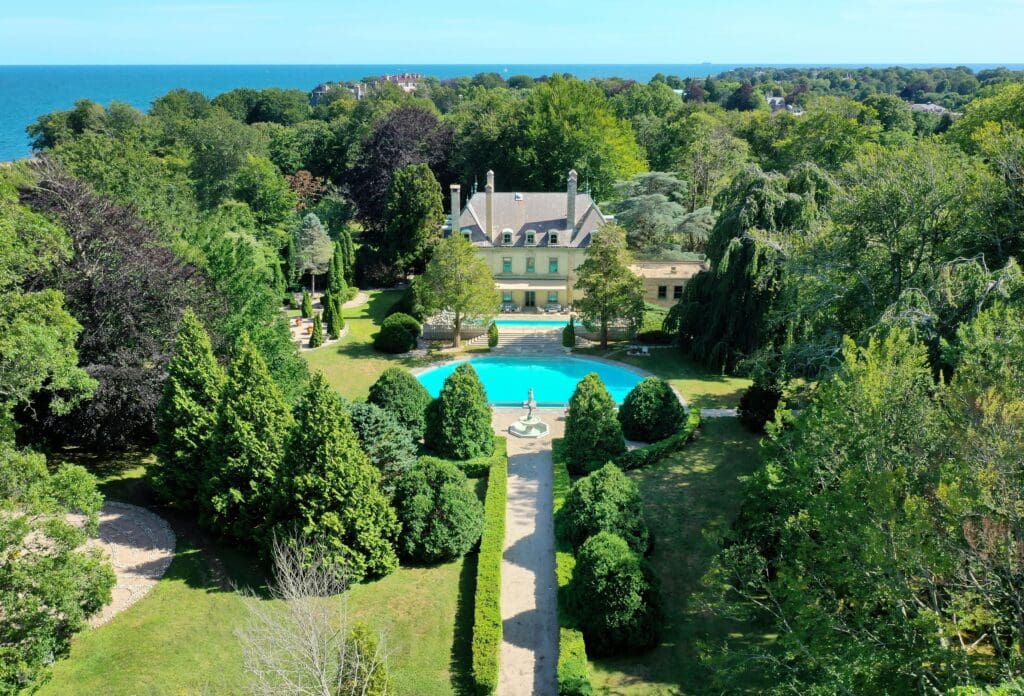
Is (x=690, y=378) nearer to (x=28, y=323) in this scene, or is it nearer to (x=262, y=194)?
(x=28, y=323)

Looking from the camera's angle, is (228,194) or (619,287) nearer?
(619,287)

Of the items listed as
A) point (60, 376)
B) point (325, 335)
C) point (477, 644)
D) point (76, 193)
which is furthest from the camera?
point (325, 335)

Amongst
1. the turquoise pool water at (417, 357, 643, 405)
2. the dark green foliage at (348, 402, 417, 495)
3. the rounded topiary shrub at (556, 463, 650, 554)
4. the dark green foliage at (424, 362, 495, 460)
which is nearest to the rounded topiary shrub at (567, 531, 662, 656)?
the rounded topiary shrub at (556, 463, 650, 554)

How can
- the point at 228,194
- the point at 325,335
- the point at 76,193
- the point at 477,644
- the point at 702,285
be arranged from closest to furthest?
the point at 477,644 < the point at 76,193 < the point at 702,285 < the point at 325,335 < the point at 228,194

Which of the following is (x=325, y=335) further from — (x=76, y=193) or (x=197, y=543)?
(x=197, y=543)

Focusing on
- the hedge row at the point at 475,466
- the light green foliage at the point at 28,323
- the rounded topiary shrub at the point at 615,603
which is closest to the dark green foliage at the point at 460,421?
the hedge row at the point at 475,466

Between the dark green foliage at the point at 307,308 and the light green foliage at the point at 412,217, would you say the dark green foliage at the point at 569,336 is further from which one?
the dark green foliage at the point at 307,308

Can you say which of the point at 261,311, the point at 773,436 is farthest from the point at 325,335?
the point at 773,436

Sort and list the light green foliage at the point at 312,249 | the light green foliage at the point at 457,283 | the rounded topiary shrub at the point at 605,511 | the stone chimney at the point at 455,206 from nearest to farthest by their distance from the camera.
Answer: the rounded topiary shrub at the point at 605,511
the light green foliage at the point at 457,283
the stone chimney at the point at 455,206
the light green foliage at the point at 312,249
